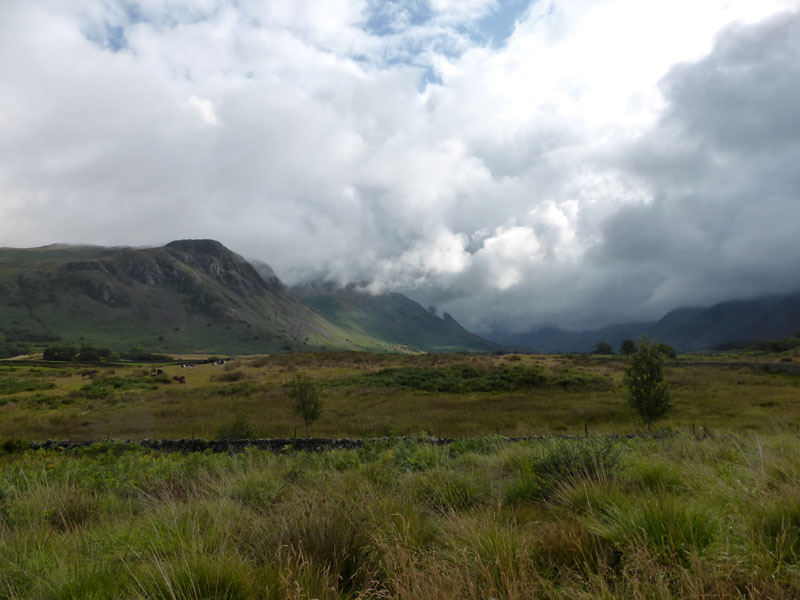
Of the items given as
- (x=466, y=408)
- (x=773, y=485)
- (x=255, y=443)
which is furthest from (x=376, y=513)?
(x=466, y=408)

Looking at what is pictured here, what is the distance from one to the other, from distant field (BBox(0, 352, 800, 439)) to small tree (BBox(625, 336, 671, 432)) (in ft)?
3.02

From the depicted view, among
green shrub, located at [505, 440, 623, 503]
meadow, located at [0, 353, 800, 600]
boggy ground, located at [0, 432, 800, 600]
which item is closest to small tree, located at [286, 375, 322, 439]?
meadow, located at [0, 353, 800, 600]

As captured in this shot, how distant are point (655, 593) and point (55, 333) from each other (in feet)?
818

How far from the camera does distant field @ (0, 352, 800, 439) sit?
21781 mm

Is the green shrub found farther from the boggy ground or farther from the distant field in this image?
the distant field

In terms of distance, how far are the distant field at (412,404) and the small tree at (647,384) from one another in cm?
92

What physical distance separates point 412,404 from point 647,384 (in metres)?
15.2

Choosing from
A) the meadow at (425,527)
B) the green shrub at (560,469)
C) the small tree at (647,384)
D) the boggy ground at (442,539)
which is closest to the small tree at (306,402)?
the meadow at (425,527)

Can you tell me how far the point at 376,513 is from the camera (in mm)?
4418

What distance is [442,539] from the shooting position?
3.90 meters

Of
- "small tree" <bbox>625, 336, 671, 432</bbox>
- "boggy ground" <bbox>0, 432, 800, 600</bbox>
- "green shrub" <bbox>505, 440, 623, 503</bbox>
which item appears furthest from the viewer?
"small tree" <bbox>625, 336, 671, 432</bbox>

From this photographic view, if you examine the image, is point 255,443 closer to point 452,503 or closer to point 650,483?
point 452,503

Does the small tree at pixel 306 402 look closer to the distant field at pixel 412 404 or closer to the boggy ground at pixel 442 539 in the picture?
the distant field at pixel 412 404

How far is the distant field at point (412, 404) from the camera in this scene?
71.5 feet
